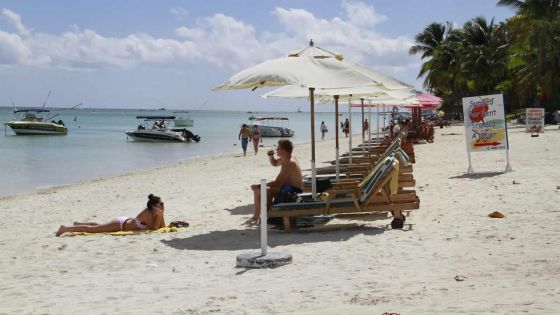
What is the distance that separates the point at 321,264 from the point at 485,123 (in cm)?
854

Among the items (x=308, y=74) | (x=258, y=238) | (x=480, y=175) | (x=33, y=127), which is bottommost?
(x=258, y=238)

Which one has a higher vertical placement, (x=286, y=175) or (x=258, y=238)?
(x=286, y=175)

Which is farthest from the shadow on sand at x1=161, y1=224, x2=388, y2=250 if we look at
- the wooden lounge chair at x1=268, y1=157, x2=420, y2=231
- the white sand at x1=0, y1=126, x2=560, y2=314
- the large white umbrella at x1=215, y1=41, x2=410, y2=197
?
the large white umbrella at x1=215, y1=41, x2=410, y2=197

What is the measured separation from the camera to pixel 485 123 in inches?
538

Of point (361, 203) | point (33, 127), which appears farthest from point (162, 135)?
point (361, 203)

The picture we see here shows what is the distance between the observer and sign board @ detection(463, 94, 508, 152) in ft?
44.3

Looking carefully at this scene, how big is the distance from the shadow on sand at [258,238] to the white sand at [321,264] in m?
0.01

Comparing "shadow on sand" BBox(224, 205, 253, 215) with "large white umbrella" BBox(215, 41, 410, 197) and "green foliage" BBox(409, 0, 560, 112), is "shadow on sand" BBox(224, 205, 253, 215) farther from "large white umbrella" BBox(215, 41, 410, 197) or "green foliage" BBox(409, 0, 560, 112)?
"green foliage" BBox(409, 0, 560, 112)

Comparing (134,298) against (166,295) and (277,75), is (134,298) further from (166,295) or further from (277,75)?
(277,75)

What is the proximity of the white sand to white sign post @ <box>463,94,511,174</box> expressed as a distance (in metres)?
2.27

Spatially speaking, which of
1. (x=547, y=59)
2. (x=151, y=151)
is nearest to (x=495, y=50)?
(x=547, y=59)

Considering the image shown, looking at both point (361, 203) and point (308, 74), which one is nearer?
point (308, 74)

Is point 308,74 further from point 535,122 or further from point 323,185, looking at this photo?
point 535,122

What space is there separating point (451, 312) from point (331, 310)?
82 centimetres
